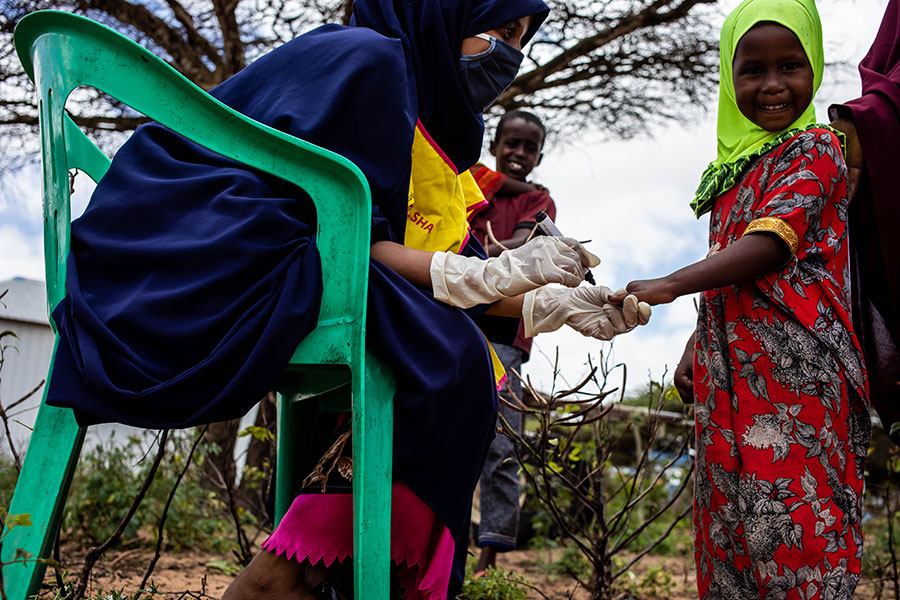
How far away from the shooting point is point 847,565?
164 cm

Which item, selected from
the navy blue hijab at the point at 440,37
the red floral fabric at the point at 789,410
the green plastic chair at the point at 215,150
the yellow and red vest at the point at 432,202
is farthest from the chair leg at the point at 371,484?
the red floral fabric at the point at 789,410

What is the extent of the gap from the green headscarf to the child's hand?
450 mm

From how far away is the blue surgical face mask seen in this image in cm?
179

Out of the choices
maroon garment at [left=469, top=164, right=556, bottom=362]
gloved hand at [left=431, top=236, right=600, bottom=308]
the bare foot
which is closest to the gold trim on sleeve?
gloved hand at [left=431, top=236, right=600, bottom=308]

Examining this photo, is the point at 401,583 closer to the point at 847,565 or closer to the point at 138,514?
the point at 847,565

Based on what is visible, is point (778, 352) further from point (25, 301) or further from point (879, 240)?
point (25, 301)

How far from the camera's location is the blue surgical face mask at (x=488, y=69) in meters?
1.79

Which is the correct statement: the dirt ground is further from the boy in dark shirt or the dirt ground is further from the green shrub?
the boy in dark shirt

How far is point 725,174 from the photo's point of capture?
1.98 meters

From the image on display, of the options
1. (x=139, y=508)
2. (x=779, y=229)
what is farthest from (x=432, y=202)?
(x=139, y=508)

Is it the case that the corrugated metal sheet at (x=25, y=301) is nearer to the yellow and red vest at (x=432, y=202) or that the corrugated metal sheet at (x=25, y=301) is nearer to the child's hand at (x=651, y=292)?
the yellow and red vest at (x=432, y=202)

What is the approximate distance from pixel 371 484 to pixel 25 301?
5.16m

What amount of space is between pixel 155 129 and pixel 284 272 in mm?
476

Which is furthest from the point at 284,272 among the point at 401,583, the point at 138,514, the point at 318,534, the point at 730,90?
the point at 138,514
